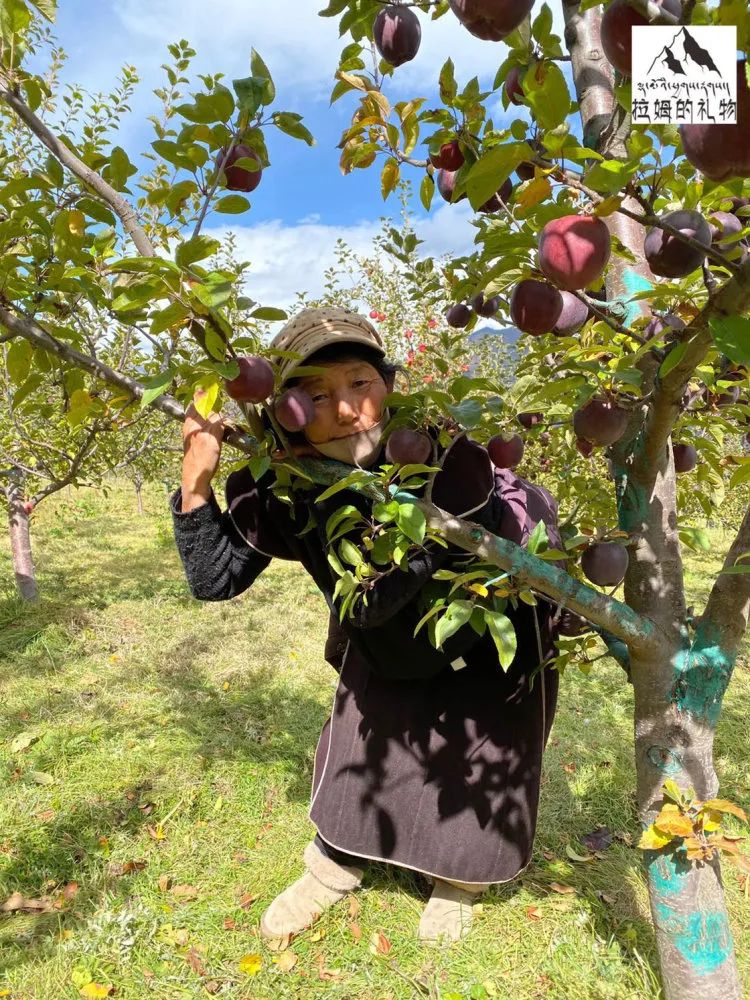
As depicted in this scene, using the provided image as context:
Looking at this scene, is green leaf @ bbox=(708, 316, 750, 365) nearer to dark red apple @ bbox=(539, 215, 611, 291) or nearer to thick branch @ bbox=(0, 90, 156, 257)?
dark red apple @ bbox=(539, 215, 611, 291)

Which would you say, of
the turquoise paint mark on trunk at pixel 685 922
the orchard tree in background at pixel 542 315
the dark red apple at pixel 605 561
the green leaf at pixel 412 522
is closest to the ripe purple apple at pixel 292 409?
the orchard tree in background at pixel 542 315

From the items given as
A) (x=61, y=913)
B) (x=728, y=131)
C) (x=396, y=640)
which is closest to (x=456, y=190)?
(x=728, y=131)

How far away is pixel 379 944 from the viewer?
1966 millimetres

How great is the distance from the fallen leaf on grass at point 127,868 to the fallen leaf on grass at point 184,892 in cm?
16

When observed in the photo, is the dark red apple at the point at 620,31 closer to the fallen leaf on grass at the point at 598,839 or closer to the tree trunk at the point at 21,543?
the fallen leaf on grass at the point at 598,839

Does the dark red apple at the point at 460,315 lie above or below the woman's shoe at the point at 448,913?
above

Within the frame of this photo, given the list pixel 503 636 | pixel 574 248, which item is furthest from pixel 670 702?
pixel 574 248

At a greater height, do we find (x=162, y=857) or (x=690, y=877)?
(x=690, y=877)

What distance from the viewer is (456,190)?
0.92m

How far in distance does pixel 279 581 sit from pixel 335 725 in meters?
4.17

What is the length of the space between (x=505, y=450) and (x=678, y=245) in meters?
0.71

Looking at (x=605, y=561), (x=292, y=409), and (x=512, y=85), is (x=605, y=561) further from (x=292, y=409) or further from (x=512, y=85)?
(x=512, y=85)

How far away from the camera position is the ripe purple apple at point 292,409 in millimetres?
1214

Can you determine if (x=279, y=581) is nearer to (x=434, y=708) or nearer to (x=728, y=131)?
(x=434, y=708)
